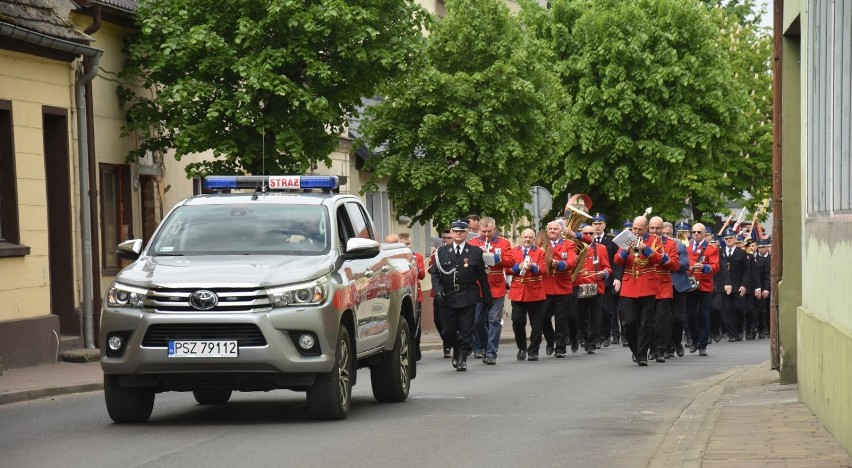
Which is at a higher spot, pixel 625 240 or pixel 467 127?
pixel 467 127

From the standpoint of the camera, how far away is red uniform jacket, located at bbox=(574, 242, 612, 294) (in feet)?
84.6

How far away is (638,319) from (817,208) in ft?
28.0

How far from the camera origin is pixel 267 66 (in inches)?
888

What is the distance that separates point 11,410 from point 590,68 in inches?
1372

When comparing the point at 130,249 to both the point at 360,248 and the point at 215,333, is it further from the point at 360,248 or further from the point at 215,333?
the point at 360,248

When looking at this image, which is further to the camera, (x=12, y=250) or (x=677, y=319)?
(x=677, y=319)

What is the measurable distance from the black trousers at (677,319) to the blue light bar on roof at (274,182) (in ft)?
28.6

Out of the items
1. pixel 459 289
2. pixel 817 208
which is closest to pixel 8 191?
pixel 459 289

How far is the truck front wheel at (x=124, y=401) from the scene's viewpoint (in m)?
12.8

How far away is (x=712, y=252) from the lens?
85.8ft

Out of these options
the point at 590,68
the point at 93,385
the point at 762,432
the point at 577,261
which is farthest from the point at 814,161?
the point at 590,68

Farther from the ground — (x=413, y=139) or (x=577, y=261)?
(x=413, y=139)

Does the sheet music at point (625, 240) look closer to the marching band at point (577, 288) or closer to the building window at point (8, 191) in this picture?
the marching band at point (577, 288)

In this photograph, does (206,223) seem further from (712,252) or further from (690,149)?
(690,149)
